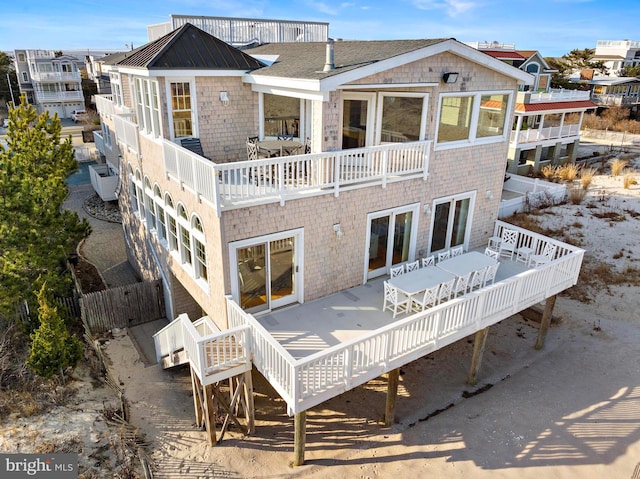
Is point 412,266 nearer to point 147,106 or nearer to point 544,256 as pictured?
point 544,256

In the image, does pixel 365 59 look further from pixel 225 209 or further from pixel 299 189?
pixel 225 209

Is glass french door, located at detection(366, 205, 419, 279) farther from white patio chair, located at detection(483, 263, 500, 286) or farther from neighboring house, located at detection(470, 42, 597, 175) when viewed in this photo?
neighboring house, located at detection(470, 42, 597, 175)

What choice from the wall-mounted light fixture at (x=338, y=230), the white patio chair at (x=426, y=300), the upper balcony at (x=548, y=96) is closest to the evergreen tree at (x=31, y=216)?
the wall-mounted light fixture at (x=338, y=230)

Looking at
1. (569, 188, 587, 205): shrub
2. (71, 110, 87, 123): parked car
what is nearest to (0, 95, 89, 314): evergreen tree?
(569, 188, 587, 205): shrub

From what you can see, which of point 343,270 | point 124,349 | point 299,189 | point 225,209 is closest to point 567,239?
point 343,270

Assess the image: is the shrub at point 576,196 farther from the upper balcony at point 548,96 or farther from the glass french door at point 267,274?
the glass french door at point 267,274

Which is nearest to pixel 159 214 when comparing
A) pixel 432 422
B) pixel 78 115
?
pixel 432 422
